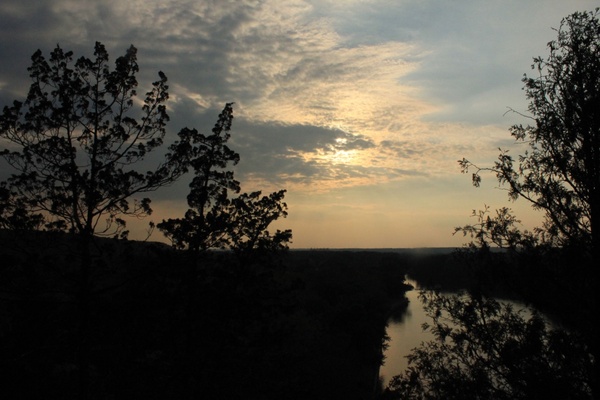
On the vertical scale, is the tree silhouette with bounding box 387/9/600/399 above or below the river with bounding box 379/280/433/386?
above

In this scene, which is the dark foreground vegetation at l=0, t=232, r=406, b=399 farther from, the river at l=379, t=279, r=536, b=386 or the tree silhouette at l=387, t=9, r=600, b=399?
the river at l=379, t=279, r=536, b=386

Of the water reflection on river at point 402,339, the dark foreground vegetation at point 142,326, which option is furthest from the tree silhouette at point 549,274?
the water reflection on river at point 402,339

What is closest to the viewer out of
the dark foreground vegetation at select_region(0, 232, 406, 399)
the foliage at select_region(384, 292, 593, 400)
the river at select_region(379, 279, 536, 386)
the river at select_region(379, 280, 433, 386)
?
the foliage at select_region(384, 292, 593, 400)

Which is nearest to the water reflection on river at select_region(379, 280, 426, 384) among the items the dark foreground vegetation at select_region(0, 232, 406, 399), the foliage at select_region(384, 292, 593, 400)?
the dark foreground vegetation at select_region(0, 232, 406, 399)

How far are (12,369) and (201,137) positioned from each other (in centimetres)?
1084

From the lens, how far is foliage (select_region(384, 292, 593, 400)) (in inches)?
428

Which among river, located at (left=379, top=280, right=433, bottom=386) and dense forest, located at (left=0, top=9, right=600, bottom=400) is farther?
river, located at (left=379, top=280, right=433, bottom=386)

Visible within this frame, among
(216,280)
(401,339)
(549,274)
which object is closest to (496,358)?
(549,274)

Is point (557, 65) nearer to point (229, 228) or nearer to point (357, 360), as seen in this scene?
point (229, 228)

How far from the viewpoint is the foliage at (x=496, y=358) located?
35.6 feet

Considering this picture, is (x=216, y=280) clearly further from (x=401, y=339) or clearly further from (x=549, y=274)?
(x=401, y=339)

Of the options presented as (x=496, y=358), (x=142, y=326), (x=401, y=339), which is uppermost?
(x=496, y=358)

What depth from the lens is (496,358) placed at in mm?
12477

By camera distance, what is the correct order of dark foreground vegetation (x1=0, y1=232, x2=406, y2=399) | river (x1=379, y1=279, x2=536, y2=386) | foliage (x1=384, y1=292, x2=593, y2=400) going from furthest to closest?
river (x1=379, y1=279, x2=536, y2=386) < dark foreground vegetation (x1=0, y1=232, x2=406, y2=399) < foliage (x1=384, y1=292, x2=593, y2=400)
